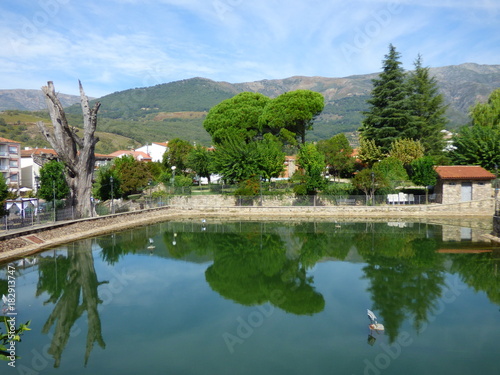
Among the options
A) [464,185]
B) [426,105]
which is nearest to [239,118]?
[426,105]

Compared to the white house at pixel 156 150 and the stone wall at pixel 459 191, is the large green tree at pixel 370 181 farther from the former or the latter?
the white house at pixel 156 150

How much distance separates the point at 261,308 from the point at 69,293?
24.7ft

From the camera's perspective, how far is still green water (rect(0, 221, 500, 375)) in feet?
30.3

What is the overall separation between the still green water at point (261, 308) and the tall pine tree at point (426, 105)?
1021 inches

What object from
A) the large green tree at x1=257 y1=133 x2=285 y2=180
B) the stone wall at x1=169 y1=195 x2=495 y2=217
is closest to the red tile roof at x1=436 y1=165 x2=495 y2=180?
the stone wall at x1=169 y1=195 x2=495 y2=217

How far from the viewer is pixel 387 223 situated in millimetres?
30188

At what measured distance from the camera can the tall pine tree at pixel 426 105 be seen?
1805 inches

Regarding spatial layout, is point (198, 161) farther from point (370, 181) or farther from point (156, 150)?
point (156, 150)

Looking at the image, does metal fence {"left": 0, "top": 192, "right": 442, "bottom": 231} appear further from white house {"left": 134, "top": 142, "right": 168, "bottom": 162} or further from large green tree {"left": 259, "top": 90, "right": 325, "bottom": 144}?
white house {"left": 134, "top": 142, "right": 168, "bottom": 162}

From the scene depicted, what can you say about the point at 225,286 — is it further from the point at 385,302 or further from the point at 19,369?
the point at 19,369

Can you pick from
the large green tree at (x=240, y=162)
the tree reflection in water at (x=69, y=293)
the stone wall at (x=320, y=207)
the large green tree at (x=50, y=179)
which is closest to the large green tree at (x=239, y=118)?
the large green tree at (x=240, y=162)

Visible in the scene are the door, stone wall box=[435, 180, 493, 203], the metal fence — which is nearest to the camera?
stone wall box=[435, 180, 493, 203]

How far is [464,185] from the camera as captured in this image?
3331cm

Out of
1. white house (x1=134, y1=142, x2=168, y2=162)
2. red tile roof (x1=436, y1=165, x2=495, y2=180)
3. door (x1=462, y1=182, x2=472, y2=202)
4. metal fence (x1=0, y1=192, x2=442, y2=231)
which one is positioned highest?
white house (x1=134, y1=142, x2=168, y2=162)
